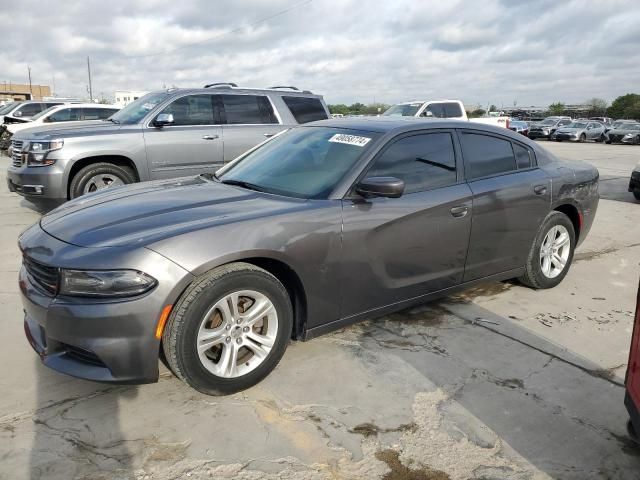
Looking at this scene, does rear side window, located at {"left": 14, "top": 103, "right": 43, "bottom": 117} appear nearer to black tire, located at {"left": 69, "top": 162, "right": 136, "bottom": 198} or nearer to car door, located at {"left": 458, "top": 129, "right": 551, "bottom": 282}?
black tire, located at {"left": 69, "top": 162, "right": 136, "bottom": 198}

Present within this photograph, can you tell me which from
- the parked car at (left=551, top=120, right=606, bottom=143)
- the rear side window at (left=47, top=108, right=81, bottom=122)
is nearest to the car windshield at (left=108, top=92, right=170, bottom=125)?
the rear side window at (left=47, top=108, right=81, bottom=122)

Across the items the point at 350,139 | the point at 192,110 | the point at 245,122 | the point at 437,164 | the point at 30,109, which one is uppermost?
the point at 30,109

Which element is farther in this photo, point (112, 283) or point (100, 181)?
point (100, 181)

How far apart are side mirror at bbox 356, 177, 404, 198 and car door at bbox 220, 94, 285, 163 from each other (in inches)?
187

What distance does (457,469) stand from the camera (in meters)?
2.43

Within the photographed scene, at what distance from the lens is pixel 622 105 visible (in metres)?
67.8

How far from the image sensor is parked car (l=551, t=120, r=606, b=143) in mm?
33688

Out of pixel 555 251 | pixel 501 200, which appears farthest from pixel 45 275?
pixel 555 251

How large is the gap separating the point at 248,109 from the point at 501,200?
501 centimetres

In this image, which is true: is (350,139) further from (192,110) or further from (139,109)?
(139,109)

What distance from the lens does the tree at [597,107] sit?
233 ft

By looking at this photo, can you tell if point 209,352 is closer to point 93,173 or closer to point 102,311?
point 102,311

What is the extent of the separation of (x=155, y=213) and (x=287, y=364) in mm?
1264

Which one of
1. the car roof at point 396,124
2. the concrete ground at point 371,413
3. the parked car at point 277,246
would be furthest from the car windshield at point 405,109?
the concrete ground at point 371,413
